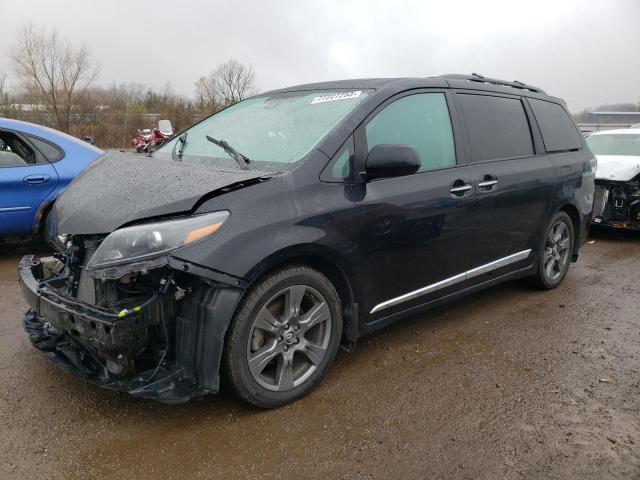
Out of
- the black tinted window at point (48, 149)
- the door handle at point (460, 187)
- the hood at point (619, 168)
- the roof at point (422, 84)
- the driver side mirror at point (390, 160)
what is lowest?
the hood at point (619, 168)

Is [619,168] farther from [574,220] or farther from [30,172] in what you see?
[30,172]

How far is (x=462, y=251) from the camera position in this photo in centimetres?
362

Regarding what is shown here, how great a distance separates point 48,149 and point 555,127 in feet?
16.8

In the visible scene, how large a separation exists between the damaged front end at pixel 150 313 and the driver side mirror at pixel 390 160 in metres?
0.95

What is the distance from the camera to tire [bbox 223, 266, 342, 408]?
100 inches

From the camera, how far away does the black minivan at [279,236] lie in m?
2.40

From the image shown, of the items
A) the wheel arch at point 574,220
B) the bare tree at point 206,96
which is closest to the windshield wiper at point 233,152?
the wheel arch at point 574,220

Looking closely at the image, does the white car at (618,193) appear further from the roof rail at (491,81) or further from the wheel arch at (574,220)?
the roof rail at (491,81)

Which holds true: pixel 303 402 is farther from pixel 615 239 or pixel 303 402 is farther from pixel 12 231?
pixel 615 239

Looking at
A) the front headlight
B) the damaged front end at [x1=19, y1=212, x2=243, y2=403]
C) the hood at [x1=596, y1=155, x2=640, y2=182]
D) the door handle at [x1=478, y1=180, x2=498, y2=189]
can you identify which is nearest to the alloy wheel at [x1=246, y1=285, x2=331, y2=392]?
the damaged front end at [x1=19, y1=212, x2=243, y2=403]

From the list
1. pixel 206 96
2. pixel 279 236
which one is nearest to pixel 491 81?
pixel 279 236

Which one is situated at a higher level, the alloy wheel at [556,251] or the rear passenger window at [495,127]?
the rear passenger window at [495,127]

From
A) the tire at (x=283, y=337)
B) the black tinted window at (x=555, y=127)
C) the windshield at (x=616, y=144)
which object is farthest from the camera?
the windshield at (x=616, y=144)

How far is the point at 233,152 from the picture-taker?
313cm
